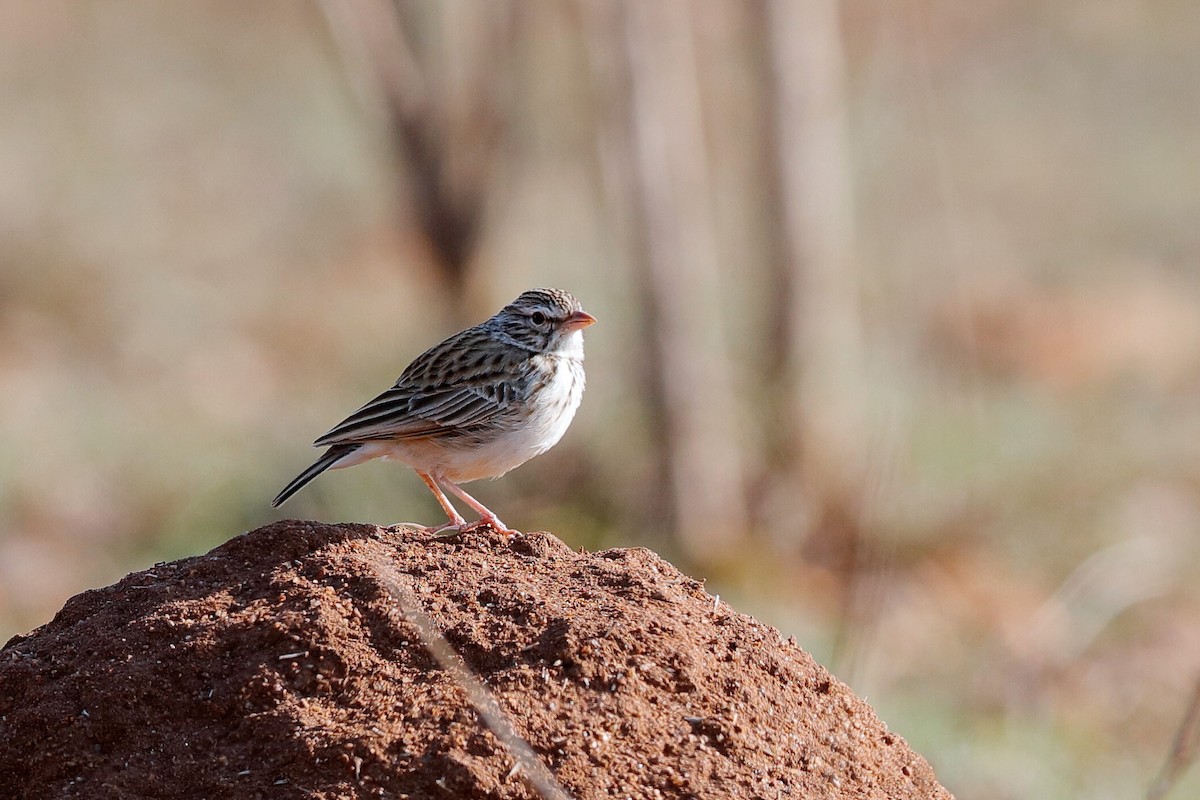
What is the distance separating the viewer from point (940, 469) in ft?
44.8

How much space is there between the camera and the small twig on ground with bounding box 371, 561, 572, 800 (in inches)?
134

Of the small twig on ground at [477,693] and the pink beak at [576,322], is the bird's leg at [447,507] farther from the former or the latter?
the pink beak at [576,322]

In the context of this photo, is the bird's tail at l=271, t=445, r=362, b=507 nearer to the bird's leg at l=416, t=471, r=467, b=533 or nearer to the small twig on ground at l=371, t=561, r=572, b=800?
the bird's leg at l=416, t=471, r=467, b=533

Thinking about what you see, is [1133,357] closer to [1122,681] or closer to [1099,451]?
[1099,451]

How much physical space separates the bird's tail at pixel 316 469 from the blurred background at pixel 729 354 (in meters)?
2.00

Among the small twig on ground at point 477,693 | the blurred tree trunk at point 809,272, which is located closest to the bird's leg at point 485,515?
the small twig on ground at point 477,693

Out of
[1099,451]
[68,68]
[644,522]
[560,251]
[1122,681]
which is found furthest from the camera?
[68,68]

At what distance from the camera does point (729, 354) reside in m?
14.9

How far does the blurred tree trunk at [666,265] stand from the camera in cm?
1186

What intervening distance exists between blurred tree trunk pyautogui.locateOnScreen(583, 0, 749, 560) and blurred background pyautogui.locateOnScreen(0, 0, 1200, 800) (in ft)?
0.11

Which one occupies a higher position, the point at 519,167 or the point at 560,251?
the point at 560,251

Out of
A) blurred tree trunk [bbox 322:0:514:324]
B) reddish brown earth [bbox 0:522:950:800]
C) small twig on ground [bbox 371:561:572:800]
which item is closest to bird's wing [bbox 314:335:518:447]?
reddish brown earth [bbox 0:522:950:800]

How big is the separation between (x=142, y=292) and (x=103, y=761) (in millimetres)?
16619

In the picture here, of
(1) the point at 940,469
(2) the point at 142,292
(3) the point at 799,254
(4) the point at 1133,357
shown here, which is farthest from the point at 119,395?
(4) the point at 1133,357
